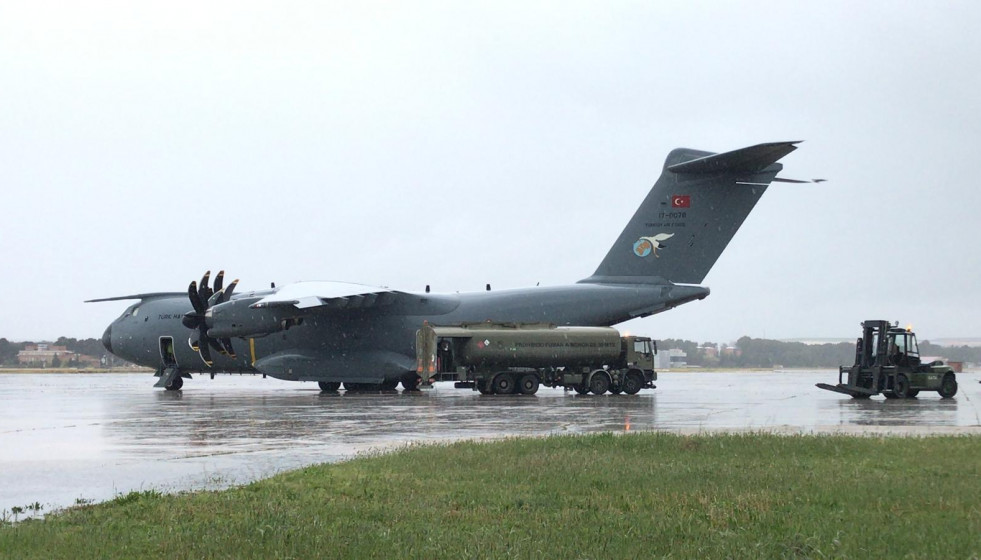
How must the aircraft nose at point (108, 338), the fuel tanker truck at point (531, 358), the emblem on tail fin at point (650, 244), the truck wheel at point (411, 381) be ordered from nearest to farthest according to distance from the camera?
the fuel tanker truck at point (531, 358) < the emblem on tail fin at point (650, 244) < the truck wheel at point (411, 381) < the aircraft nose at point (108, 338)

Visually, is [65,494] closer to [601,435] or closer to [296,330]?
[601,435]

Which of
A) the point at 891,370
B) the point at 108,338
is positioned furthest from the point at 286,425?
the point at 108,338

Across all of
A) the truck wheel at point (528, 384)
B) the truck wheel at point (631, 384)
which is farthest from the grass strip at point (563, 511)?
the truck wheel at point (631, 384)

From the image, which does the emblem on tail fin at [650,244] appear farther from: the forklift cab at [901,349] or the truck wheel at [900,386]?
the truck wheel at [900,386]

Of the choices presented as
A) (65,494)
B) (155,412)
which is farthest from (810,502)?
(155,412)

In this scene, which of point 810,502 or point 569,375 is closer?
point 810,502

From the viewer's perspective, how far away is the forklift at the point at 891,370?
29297mm

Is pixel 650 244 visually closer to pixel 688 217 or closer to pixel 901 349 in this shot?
pixel 688 217

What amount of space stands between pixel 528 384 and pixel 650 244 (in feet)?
21.3

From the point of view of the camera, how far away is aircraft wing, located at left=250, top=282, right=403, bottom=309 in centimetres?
3030

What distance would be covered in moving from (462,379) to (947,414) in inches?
615

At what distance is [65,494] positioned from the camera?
1018 centimetres

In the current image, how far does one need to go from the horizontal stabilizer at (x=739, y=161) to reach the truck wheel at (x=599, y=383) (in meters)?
7.49

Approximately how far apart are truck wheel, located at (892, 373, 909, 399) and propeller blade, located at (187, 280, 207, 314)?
22.6m
